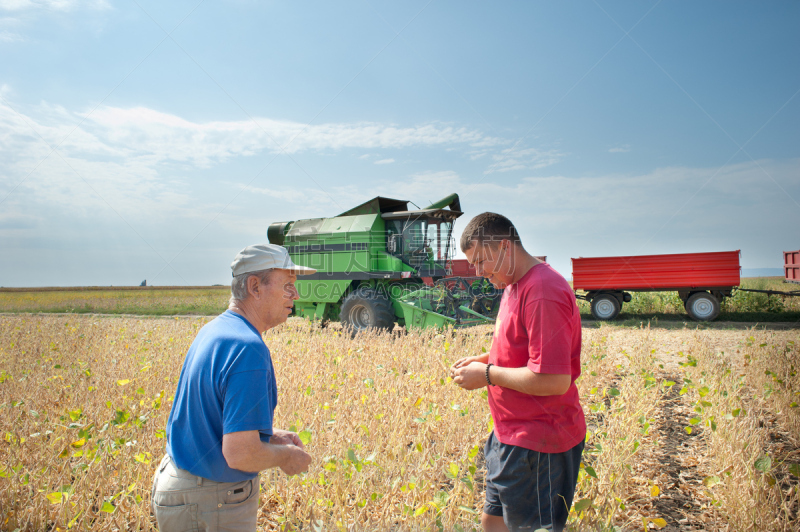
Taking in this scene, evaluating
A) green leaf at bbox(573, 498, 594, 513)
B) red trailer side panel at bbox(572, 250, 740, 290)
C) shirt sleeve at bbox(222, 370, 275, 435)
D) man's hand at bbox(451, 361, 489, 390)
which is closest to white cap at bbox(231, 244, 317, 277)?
shirt sleeve at bbox(222, 370, 275, 435)

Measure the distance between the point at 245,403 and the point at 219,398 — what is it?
0.15 m

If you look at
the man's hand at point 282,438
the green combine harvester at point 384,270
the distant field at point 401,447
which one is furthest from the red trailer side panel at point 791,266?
the man's hand at point 282,438

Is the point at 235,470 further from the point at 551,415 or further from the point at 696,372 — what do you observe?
the point at 696,372

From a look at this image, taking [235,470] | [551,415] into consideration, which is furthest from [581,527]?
[235,470]

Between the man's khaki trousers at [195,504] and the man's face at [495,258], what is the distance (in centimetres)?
131

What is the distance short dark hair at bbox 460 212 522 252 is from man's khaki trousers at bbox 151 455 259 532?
1350 millimetres

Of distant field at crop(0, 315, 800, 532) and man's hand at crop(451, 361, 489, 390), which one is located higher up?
man's hand at crop(451, 361, 489, 390)

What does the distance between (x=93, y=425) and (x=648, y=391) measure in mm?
5264

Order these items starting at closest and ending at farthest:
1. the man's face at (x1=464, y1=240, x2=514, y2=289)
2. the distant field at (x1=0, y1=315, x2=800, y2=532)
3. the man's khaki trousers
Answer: the man's khaki trousers
the man's face at (x1=464, y1=240, x2=514, y2=289)
the distant field at (x1=0, y1=315, x2=800, y2=532)

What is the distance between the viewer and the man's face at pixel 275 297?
176cm

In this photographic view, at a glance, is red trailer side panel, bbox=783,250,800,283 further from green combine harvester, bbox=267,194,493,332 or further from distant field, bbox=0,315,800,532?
green combine harvester, bbox=267,194,493,332

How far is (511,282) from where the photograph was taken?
1963 mm

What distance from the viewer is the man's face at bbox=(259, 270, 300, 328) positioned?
1761 mm

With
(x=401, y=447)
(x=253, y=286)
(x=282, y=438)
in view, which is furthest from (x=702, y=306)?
(x=253, y=286)
